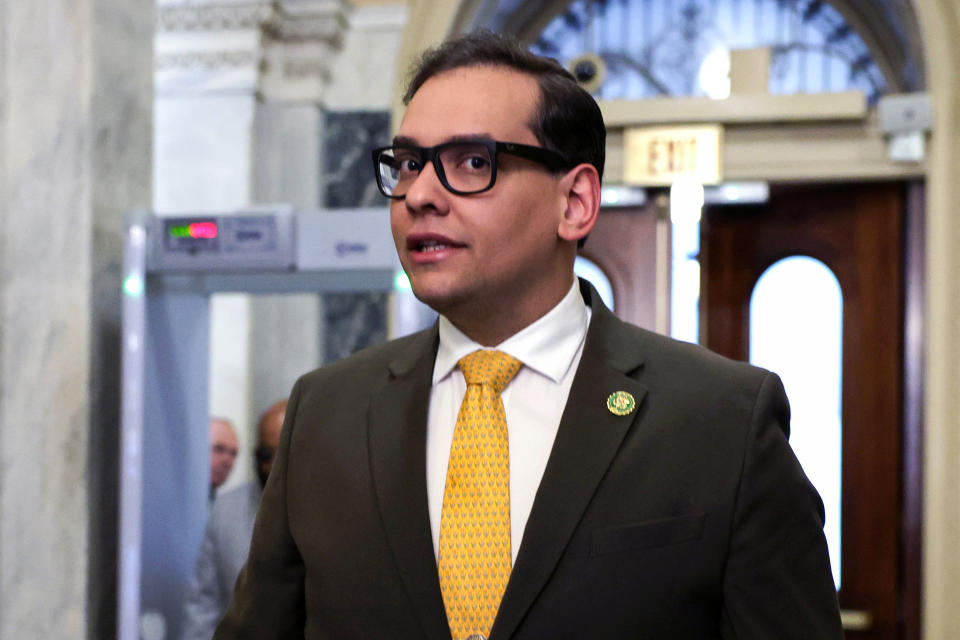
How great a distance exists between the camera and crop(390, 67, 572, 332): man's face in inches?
47.5

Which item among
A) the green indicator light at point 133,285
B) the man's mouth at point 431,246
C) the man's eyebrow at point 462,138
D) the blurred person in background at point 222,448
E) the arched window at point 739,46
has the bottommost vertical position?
the blurred person in background at point 222,448

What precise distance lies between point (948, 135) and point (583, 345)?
10.7ft

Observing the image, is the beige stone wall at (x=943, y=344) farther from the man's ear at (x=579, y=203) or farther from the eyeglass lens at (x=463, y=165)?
the eyeglass lens at (x=463, y=165)

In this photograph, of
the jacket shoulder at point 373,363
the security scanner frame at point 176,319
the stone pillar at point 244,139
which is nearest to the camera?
the jacket shoulder at point 373,363

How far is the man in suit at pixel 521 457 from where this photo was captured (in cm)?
115

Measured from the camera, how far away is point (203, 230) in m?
3.01

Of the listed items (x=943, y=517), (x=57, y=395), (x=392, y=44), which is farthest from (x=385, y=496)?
(x=392, y=44)

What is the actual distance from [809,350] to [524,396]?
3.31m

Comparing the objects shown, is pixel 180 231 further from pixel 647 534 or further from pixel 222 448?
pixel 647 534

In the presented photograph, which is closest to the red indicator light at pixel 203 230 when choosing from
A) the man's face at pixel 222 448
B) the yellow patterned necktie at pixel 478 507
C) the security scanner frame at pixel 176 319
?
the security scanner frame at pixel 176 319

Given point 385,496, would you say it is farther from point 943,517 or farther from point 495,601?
point 943,517

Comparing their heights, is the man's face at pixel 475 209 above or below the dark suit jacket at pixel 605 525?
above

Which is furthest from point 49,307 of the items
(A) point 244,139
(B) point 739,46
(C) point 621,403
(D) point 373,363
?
(B) point 739,46

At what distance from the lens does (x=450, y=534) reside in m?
1.21
